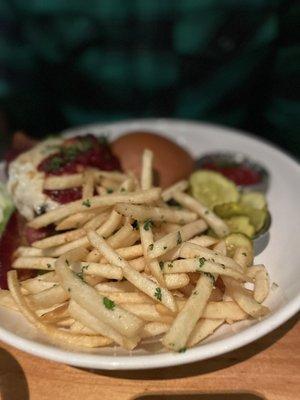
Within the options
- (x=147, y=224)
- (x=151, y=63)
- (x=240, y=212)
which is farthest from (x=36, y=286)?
(x=151, y=63)

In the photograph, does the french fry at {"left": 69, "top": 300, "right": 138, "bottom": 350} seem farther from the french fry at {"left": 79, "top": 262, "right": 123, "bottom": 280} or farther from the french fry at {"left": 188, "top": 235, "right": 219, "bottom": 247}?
the french fry at {"left": 188, "top": 235, "right": 219, "bottom": 247}

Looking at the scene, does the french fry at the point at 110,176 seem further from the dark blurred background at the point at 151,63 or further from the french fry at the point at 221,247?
the dark blurred background at the point at 151,63

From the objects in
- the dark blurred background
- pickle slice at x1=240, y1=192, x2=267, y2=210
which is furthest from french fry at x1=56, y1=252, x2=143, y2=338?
the dark blurred background

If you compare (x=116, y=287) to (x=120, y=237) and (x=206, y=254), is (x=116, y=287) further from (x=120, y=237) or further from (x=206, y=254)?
(x=206, y=254)

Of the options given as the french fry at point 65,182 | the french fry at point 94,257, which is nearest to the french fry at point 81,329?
the french fry at point 94,257

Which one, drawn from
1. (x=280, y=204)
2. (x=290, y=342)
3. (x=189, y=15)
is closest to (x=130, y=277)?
(x=290, y=342)

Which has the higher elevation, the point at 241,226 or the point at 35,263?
the point at 241,226
